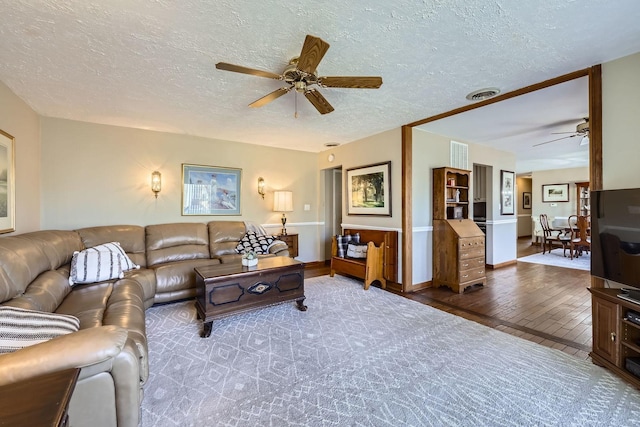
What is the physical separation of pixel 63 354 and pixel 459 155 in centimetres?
530

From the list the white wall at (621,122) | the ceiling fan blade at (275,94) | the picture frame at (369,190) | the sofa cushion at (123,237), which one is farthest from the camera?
the picture frame at (369,190)

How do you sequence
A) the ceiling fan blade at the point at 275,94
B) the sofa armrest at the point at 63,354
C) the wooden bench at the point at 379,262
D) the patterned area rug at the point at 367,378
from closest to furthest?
the sofa armrest at the point at 63,354
the patterned area rug at the point at 367,378
the ceiling fan blade at the point at 275,94
the wooden bench at the point at 379,262

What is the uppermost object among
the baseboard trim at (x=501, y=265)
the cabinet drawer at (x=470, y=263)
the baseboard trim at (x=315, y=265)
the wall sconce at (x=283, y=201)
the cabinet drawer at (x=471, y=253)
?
the wall sconce at (x=283, y=201)

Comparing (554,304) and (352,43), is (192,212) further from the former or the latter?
(554,304)

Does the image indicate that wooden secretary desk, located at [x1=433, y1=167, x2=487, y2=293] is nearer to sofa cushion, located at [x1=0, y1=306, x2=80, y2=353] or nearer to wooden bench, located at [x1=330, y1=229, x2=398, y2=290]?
wooden bench, located at [x1=330, y1=229, x2=398, y2=290]

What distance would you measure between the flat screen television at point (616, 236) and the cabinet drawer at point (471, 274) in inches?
70.7

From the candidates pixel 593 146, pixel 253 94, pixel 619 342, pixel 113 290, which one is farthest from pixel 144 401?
pixel 593 146

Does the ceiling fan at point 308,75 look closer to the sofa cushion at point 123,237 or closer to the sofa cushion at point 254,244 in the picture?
the sofa cushion at point 254,244

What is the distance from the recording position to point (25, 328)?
47.0 inches

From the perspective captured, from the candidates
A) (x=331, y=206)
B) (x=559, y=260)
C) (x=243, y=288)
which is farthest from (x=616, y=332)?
(x=559, y=260)

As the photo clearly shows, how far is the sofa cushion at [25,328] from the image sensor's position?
1124 millimetres

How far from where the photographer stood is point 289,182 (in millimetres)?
5586

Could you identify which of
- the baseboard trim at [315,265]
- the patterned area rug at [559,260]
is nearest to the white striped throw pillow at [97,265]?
the baseboard trim at [315,265]

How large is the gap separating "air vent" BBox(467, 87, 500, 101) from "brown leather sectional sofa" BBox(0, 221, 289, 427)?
125 inches
